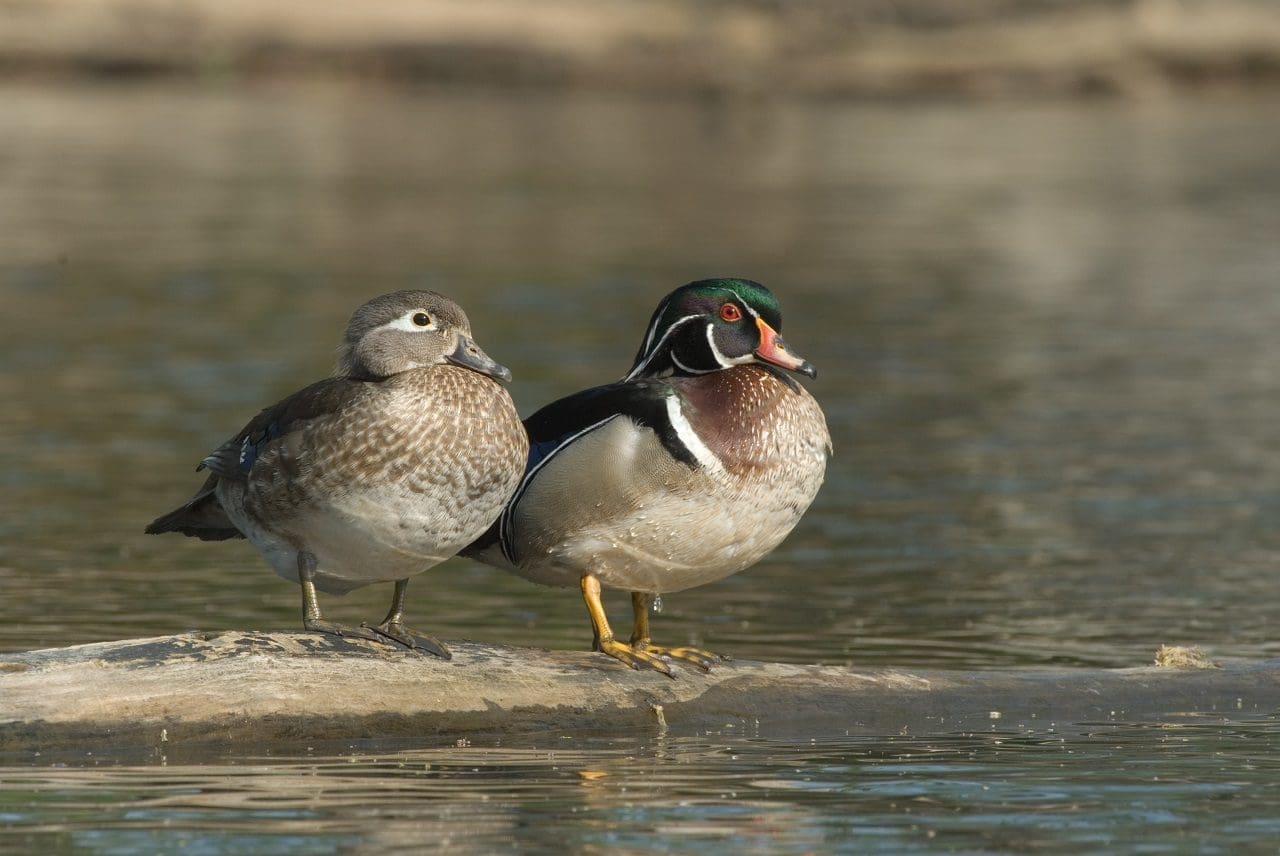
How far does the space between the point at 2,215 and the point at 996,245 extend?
11072 millimetres

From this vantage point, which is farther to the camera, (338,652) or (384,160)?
(384,160)

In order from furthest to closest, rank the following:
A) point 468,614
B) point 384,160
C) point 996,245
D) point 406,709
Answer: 1. point 384,160
2. point 996,245
3. point 468,614
4. point 406,709

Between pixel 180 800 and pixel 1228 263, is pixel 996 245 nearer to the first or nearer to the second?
pixel 1228 263

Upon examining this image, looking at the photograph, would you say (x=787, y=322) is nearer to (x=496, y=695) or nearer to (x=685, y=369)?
(x=685, y=369)

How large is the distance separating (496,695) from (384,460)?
3.13 ft

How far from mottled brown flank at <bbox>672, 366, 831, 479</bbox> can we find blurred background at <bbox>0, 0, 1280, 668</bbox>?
177 cm

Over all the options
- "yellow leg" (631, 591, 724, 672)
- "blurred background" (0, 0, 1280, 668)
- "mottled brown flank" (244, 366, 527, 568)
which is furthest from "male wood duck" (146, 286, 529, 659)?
"blurred background" (0, 0, 1280, 668)

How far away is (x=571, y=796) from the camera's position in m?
7.76

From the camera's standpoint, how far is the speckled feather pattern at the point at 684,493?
8.83 m

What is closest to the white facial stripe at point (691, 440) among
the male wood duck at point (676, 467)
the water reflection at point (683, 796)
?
the male wood duck at point (676, 467)

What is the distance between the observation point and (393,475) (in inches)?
323

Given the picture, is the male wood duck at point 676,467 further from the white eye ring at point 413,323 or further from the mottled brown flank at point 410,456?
the white eye ring at point 413,323

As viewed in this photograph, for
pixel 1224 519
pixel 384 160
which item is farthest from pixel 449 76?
pixel 1224 519

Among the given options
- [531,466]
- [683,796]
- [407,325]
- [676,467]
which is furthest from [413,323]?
[683,796]
